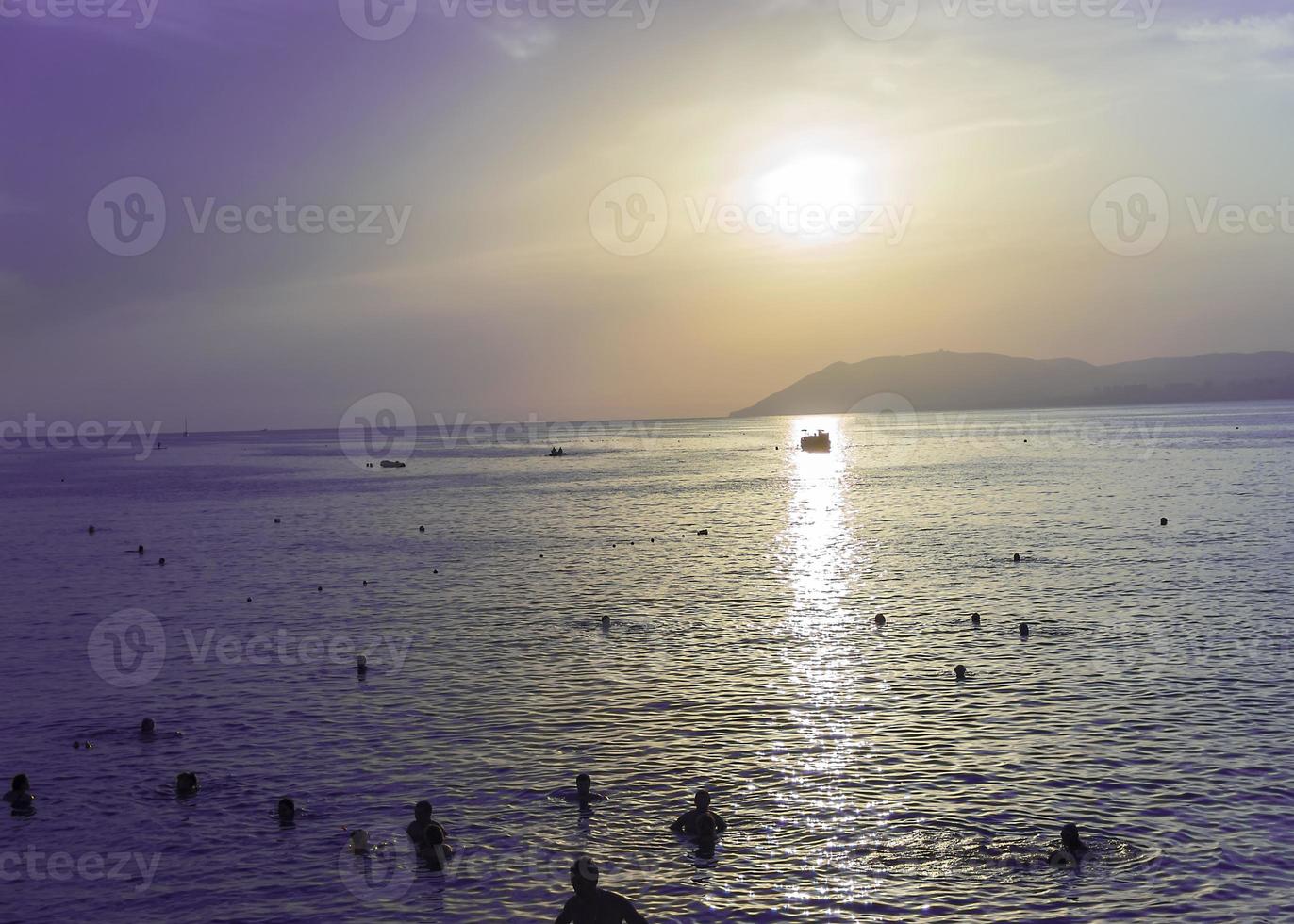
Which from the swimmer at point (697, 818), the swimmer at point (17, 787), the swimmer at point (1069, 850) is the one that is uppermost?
the swimmer at point (17, 787)

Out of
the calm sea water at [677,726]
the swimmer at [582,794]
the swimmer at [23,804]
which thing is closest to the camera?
the calm sea water at [677,726]

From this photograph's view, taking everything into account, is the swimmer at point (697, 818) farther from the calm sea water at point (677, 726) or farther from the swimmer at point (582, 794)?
the swimmer at point (582, 794)

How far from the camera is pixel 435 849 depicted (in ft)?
72.7

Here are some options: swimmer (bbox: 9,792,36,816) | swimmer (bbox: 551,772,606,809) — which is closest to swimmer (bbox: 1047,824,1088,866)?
swimmer (bbox: 551,772,606,809)

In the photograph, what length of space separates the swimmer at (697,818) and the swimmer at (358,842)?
7.02 m

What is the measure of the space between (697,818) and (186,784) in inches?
546

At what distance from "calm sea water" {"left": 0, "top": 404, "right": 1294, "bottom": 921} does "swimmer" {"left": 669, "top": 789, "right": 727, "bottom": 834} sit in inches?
18.9

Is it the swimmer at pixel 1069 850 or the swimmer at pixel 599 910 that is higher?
the swimmer at pixel 599 910

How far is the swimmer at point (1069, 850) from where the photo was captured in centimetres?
2083

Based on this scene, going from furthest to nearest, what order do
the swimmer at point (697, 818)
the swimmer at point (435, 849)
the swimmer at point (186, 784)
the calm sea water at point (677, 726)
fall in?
the swimmer at point (186, 784) < the swimmer at point (697, 818) < the swimmer at point (435, 849) < the calm sea water at point (677, 726)

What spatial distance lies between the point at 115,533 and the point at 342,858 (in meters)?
84.5

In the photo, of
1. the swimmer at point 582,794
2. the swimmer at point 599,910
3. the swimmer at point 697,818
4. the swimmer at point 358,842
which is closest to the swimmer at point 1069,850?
the swimmer at point 697,818

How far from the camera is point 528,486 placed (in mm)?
143125

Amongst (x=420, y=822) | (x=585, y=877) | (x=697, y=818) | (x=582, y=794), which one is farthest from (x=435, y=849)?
(x=585, y=877)
